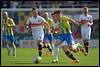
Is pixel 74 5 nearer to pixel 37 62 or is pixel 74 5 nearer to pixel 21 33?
pixel 21 33

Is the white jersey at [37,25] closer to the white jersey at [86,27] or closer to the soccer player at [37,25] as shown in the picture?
the soccer player at [37,25]

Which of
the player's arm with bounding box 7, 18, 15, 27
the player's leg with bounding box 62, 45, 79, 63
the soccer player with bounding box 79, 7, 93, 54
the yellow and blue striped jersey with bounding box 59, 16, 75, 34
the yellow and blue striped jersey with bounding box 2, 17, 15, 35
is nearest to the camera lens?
the player's leg with bounding box 62, 45, 79, 63

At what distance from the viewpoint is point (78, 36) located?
30.0m

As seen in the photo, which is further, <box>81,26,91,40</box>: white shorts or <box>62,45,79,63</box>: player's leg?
<box>81,26,91,40</box>: white shorts

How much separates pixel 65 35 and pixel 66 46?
1.36ft

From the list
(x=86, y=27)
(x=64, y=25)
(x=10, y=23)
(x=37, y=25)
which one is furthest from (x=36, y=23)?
(x=86, y=27)

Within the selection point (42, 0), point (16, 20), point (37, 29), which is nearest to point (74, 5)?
point (42, 0)

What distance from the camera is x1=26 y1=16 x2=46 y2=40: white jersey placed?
18266mm

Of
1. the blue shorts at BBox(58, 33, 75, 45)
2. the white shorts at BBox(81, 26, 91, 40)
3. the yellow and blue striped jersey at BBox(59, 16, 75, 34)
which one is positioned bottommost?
the white shorts at BBox(81, 26, 91, 40)

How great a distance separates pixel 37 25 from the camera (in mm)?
18578

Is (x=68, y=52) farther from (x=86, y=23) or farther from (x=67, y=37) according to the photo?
(x=86, y=23)

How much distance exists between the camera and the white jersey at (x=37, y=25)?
18266 millimetres

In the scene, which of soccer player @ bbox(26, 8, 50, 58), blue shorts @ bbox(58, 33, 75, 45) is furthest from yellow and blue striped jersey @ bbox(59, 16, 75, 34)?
soccer player @ bbox(26, 8, 50, 58)

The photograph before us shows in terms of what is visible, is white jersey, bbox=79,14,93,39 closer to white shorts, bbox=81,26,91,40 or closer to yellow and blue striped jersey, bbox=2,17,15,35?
white shorts, bbox=81,26,91,40
